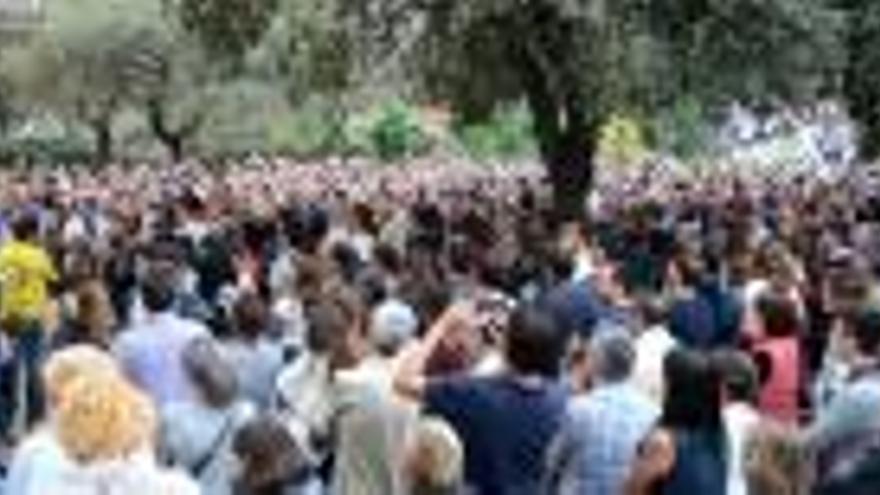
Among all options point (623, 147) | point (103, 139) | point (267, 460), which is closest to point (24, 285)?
point (267, 460)

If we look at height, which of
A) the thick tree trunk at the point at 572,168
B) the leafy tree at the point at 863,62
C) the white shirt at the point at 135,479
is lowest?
the leafy tree at the point at 863,62

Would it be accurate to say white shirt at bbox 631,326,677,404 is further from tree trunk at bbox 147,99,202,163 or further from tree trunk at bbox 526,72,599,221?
tree trunk at bbox 147,99,202,163

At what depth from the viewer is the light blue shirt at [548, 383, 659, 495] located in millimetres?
12477

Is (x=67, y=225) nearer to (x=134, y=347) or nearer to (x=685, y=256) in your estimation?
(x=685, y=256)

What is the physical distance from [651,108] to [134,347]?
22.1 m

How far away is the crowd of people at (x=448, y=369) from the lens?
11.3 metres

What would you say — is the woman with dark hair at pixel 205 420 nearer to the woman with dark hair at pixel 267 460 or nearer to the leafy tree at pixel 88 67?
the woman with dark hair at pixel 267 460

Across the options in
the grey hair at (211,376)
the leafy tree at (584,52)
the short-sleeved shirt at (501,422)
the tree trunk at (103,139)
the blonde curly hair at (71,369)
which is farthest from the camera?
the tree trunk at (103,139)

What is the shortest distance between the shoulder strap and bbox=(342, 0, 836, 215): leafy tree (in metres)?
22.2

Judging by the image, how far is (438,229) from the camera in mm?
27891

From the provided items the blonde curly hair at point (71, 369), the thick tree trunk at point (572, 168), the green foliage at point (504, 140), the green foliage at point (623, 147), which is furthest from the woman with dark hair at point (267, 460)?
the green foliage at point (504, 140)

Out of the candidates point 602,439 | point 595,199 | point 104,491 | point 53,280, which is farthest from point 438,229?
point 104,491

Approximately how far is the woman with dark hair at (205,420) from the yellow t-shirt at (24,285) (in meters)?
5.56

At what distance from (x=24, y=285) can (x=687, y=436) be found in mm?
8228
